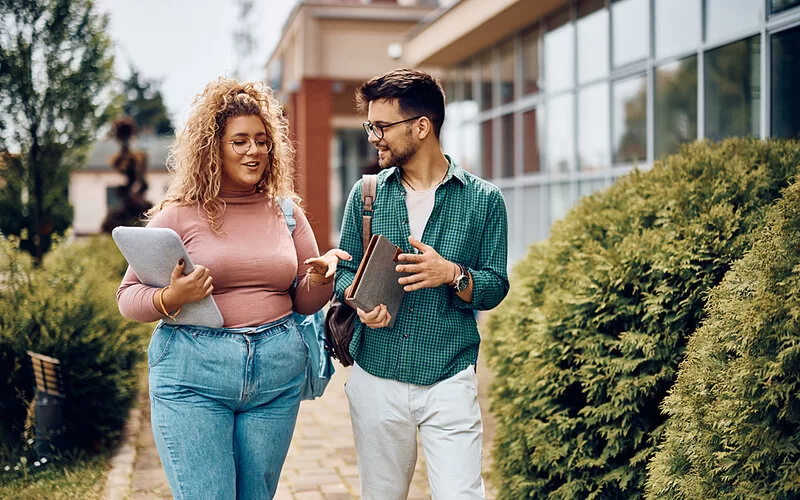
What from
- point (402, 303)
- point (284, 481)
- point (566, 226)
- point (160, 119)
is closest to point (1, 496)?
point (284, 481)

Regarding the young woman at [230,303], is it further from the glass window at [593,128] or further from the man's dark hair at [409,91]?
the glass window at [593,128]

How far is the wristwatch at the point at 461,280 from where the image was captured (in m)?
3.20

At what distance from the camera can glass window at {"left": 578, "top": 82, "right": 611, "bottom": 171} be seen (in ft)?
34.3

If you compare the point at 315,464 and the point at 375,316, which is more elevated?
the point at 375,316

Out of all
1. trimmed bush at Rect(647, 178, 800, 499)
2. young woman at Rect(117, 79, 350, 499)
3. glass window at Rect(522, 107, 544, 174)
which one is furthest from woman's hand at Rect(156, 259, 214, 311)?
glass window at Rect(522, 107, 544, 174)

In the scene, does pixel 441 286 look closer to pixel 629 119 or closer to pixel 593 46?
pixel 629 119

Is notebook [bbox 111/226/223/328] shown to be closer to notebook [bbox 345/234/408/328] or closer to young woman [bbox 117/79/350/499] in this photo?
young woman [bbox 117/79/350/499]

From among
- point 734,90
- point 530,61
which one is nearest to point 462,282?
point 734,90

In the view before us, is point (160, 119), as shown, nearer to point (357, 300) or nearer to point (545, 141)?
point (545, 141)

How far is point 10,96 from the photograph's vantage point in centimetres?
935

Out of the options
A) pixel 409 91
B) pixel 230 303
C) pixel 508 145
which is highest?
pixel 508 145

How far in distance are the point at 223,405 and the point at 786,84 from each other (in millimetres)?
5766

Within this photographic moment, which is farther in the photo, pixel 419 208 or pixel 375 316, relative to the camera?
pixel 419 208

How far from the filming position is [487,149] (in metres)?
14.6
